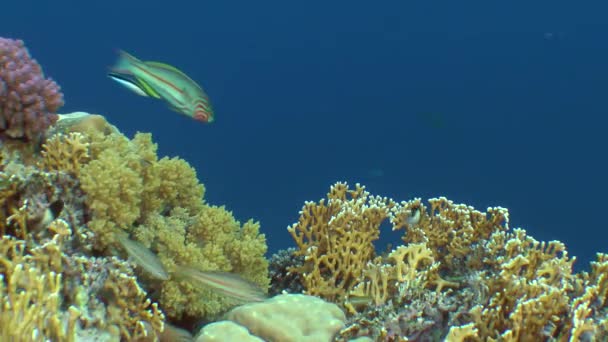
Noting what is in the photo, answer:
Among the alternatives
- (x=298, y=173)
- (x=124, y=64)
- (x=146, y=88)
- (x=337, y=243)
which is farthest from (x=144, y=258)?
(x=298, y=173)

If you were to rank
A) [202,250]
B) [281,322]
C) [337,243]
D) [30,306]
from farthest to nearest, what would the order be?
1. [337,243]
2. [202,250]
3. [281,322]
4. [30,306]

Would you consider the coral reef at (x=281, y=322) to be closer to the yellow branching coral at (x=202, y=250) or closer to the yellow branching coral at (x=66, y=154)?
the yellow branching coral at (x=202, y=250)

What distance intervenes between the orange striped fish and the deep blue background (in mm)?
38461

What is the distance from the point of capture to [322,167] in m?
48.6

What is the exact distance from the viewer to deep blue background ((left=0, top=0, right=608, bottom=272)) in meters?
46.9

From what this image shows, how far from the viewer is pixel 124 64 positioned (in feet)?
14.2

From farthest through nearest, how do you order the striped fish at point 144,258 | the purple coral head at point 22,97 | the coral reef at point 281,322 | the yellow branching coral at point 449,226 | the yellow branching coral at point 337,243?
the yellow branching coral at point 449,226, the yellow branching coral at point 337,243, the purple coral head at point 22,97, the coral reef at point 281,322, the striped fish at point 144,258

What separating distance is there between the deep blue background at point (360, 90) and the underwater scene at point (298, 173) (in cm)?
20

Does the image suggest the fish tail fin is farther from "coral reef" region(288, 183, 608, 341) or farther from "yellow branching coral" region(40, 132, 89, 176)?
"coral reef" region(288, 183, 608, 341)

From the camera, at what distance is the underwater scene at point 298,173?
3.73 metres

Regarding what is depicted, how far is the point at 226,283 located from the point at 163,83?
155 cm

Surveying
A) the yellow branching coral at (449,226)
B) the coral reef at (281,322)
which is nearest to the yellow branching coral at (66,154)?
the coral reef at (281,322)

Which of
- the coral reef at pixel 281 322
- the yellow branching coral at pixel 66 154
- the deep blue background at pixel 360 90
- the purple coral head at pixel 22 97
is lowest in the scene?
the coral reef at pixel 281 322

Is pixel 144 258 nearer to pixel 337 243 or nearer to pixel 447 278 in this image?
pixel 337 243
